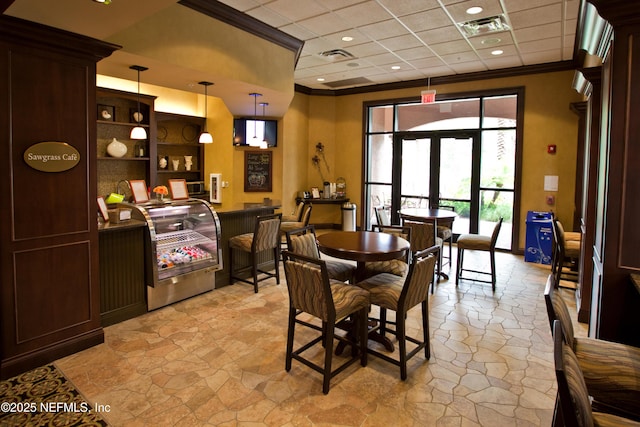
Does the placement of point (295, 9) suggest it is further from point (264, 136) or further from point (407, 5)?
point (264, 136)

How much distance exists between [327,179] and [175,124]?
3.55 m

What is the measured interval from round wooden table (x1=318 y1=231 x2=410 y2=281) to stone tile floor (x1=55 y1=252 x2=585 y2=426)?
85 cm

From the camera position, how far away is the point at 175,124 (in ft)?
25.8

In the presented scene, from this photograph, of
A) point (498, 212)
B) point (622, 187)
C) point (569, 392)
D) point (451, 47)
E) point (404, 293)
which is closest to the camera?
point (569, 392)

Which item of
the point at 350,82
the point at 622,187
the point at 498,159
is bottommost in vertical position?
the point at 622,187

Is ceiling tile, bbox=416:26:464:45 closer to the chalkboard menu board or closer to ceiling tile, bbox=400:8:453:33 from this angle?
ceiling tile, bbox=400:8:453:33

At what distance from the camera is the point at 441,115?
815 centimetres

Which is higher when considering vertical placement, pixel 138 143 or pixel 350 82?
pixel 350 82

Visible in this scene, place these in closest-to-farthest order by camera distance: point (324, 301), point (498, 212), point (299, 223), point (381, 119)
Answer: point (324, 301), point (299, 223), point (498, 212), point (381, 119)

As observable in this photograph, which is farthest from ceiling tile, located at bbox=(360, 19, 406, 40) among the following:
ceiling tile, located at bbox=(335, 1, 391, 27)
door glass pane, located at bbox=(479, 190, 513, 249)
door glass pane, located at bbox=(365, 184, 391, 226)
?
door glass pane, located at bbox=(365, 184, 391, 226)

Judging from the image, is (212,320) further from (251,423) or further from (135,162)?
(135,162)

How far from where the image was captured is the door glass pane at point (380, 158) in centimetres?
894

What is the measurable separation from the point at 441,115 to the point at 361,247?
5.75 metres

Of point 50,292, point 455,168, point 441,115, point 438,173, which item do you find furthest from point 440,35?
point 50,292
